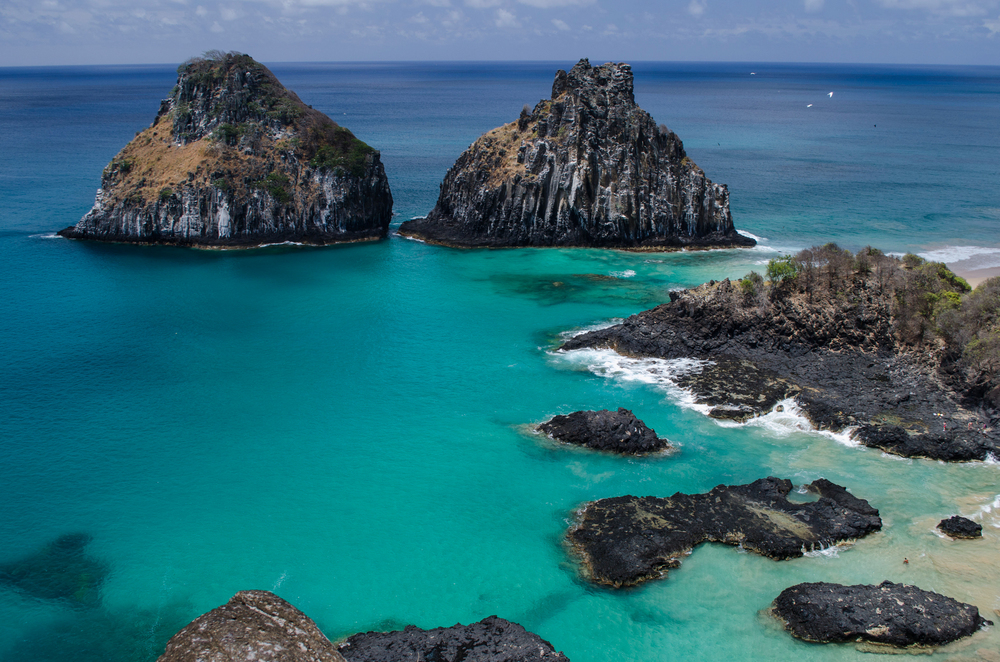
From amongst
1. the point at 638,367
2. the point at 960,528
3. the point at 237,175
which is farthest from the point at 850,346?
the point at 237,175

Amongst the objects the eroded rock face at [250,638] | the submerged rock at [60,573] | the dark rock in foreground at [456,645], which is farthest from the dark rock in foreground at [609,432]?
the eroded rock face at [250,638]

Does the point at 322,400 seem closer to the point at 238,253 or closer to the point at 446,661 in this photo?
the point at 446,661

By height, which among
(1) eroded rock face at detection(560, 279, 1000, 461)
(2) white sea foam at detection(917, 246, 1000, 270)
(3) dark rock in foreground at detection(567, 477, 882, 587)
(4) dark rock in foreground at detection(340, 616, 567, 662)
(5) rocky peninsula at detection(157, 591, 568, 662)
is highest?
(5) rocky peninsula at detection(157, 591, 568, 662)

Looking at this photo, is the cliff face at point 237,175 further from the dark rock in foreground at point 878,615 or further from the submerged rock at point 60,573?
the dark rock in foreground at point 878,615

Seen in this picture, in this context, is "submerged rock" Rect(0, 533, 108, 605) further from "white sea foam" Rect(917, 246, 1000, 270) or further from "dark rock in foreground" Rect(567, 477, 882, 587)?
"white sea foam" Rect(917, 246, 1000, 270)

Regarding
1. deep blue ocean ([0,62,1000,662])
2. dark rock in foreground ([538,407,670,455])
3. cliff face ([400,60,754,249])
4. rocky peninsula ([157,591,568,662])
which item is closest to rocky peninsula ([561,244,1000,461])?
deep blue ocean ([0,62,1000,662])

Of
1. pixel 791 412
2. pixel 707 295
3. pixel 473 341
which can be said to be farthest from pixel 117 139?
pixel 791 412
